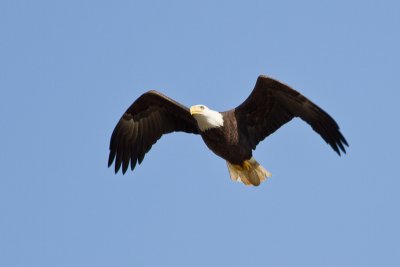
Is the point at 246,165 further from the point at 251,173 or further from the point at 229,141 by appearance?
the point at 229,141

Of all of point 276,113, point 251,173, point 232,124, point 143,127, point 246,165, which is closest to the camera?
point 232,124

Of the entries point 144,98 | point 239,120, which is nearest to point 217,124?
point 239,120

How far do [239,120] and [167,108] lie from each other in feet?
4.08

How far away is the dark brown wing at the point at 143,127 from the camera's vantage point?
51.9 feet

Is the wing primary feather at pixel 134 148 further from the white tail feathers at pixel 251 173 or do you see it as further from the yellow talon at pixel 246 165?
the yellow talon at pixel 246 165

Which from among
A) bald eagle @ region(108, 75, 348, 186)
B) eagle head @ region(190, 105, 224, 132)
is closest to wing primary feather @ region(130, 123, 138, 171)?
bald eagle @ region(108, 75, 348, 186)

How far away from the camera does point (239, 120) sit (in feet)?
50.1

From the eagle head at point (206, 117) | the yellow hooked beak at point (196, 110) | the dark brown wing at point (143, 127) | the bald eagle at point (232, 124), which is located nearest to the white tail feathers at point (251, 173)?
the bald eagle at point (232, 124)

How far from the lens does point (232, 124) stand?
15141mm

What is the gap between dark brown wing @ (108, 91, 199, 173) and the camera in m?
15.8

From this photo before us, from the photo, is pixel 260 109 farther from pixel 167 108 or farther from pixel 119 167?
pixel 119 167

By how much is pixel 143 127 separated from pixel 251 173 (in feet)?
6.08

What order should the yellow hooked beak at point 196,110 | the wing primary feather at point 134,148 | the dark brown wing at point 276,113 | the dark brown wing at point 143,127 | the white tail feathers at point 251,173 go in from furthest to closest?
the wing primary feather at point 134,148 < the dark brown wing at point 143,127 < the white tail feathers at point 251,173 < the yellow hooked beak at point 196,110 < the dark brown wing at point 276,113

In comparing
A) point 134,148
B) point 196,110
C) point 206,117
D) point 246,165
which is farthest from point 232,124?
point 134,148
